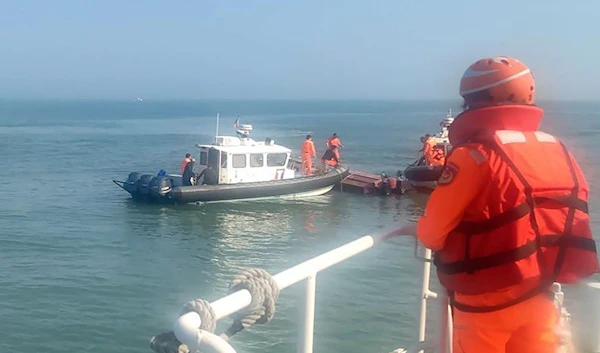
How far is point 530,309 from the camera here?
2008mm

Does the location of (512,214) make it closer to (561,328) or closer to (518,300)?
(518,300)

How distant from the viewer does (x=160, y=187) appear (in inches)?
763

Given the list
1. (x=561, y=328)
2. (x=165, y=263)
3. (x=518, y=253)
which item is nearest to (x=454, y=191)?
(x=518, y=253)

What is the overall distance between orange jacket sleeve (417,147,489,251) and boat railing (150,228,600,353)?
0.39 m

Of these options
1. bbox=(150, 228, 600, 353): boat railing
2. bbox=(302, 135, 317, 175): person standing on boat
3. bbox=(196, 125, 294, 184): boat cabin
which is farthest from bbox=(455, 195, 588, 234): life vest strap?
bbox=(302, 135, 317, 175): person standing on boat

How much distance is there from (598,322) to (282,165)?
17.3m

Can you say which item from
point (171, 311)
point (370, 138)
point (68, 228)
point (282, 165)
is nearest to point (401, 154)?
point (370, 138)

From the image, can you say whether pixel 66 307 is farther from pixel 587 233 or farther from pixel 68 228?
pixel 587 233

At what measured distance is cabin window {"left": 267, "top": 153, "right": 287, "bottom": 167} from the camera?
1977cm

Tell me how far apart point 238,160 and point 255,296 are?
17749mm

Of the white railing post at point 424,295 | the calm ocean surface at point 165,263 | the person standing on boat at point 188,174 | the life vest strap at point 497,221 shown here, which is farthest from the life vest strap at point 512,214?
the person standing on boat at point 188,174

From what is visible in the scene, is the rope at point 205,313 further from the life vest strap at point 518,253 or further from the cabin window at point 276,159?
the cabin window at point 276,159

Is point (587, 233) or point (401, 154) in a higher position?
point (587, 233)

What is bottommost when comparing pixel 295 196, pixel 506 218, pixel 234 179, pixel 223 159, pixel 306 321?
pixel 295 196
